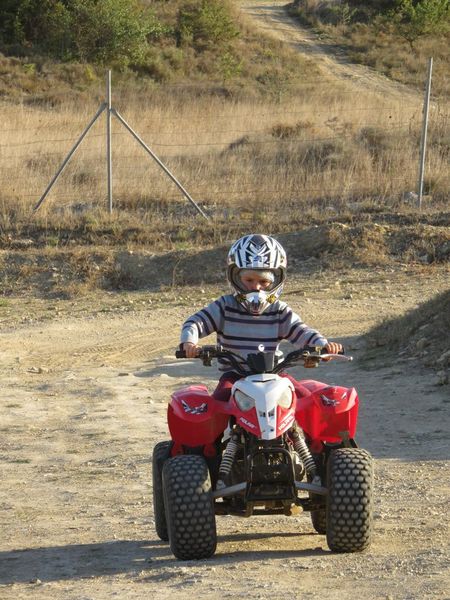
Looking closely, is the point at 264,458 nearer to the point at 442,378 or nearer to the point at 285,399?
the point at 285,399

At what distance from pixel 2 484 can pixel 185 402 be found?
2547 mm

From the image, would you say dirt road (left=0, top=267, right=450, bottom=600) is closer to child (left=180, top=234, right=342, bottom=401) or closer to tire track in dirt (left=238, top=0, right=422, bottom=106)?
child (left=180, top=234, right=342, bottom=401)

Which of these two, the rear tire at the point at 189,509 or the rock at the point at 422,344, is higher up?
the rear tire at the point at 189,509

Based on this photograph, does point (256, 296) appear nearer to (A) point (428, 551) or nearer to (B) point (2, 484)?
(A) point (428, 551)

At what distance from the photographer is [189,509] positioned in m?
5.88

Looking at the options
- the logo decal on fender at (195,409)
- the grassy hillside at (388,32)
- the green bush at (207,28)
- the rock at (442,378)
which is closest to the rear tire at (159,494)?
the logo decal on fender at (195,409)

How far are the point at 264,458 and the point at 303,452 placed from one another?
1.23 feet

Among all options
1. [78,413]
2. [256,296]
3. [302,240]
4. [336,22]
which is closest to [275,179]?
[302,240]

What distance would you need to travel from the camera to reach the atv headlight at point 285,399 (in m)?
5.81

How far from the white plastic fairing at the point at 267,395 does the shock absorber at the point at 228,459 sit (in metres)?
0.26

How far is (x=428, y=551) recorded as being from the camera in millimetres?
6035

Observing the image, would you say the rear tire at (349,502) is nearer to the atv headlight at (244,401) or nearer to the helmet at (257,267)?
the atv headlight at (244,401)

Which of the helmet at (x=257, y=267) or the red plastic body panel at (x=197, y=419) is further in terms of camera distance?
the helmet at (x=257, y=267)

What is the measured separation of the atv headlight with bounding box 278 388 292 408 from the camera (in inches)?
229
